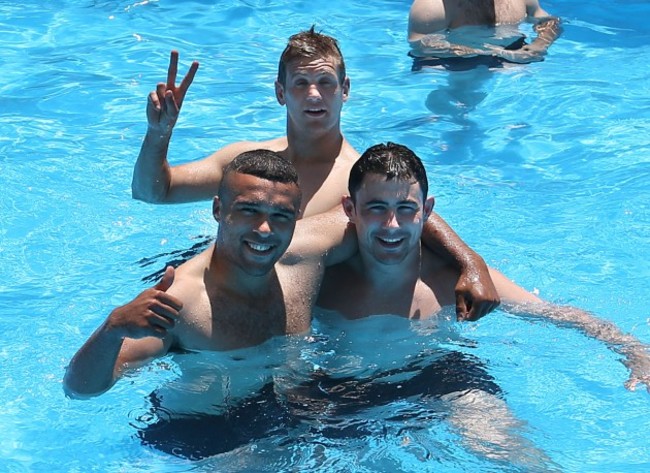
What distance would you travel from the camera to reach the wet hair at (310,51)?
558cm

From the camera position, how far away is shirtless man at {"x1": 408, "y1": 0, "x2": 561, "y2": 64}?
8.76m

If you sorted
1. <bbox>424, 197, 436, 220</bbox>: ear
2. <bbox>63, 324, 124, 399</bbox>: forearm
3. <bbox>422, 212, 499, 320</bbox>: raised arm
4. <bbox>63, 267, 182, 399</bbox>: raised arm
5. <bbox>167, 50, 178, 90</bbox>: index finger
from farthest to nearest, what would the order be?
<bbox>167, 50, 178, 90</bbox>: index finger, <bbox>424, 197, 436, 220</bbox>: ear, <bbox>422, 212, 499, 320</bbox>: raised arm, <bbox>63, 324, 124, 399</bbox>: forearm, <bbox>63, 267, 182, 399</bbox>: raised arm

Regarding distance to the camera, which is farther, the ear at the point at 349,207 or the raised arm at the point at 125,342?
the ear at the point at 349,207

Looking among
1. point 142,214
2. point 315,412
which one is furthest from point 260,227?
point 142,214

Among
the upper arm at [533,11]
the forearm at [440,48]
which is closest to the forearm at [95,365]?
the forearm at [440,48]

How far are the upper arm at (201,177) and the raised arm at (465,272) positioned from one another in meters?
1.12

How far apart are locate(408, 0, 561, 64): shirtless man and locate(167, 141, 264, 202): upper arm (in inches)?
134

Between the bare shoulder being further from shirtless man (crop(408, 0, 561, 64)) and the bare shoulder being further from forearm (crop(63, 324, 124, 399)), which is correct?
shirtless man (crop(408, 0, 561, 64))

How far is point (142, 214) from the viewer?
24.0 feet

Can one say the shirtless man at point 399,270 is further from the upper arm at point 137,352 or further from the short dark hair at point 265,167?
the upper arm at point 137,352

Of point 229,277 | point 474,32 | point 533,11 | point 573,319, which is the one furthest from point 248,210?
point 533,11

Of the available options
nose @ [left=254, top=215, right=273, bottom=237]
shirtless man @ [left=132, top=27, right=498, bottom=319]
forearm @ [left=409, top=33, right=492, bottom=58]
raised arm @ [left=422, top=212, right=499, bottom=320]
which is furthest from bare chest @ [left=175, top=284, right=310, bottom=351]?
forearm @ [left=409, top=33, right=492, bottom=58]

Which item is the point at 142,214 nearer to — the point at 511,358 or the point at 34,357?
the point at 34,357

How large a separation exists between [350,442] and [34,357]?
202 cm
